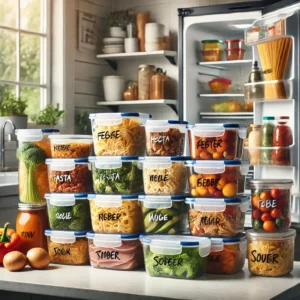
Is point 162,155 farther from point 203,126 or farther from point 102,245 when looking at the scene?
point 102,245

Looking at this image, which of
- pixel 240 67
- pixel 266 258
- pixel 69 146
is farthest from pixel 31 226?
pixel 240 67

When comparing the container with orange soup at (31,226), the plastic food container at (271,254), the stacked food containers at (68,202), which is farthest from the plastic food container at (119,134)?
the plastic food container at (271,254)

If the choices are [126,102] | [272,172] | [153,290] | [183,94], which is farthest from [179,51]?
[153,290]

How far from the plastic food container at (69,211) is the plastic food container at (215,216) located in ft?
1.26

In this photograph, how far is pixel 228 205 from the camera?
2.28 meters

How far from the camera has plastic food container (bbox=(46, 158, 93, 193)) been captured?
245cm

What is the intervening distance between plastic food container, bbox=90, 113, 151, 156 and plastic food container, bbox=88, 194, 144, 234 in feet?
0.51

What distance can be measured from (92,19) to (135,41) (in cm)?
46

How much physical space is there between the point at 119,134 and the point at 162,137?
15 cm

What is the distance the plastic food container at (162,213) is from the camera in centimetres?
232

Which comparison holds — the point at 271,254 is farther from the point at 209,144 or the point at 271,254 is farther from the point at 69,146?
the point at 69,146

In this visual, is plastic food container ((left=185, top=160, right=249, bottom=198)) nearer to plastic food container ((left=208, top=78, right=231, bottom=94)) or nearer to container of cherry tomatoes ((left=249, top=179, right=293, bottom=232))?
container of cherry tomatoes ((left=249, top=179, right=293, bottom=232))

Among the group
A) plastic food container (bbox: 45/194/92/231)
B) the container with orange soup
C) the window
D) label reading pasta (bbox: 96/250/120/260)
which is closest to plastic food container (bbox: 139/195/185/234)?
label reading pasta (bbox: 96/250/120/260)

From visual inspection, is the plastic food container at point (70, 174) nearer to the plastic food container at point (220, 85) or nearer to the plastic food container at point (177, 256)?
the plastic food container at point (177, 256)
